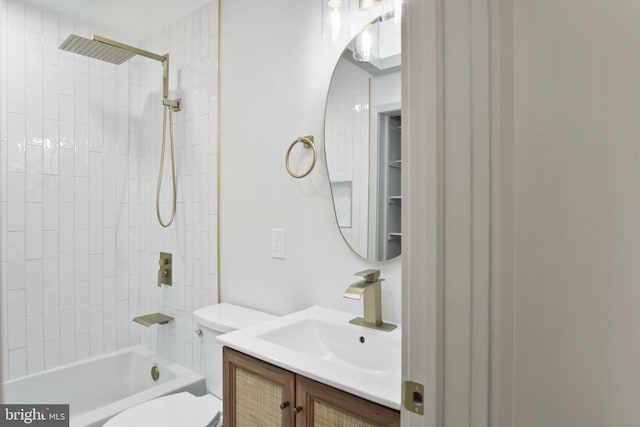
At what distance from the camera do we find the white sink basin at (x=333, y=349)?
0.93m

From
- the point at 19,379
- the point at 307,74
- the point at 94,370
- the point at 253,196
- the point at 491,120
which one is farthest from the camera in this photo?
the point at 94,370

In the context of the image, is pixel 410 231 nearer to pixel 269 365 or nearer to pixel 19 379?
pixel 269 365

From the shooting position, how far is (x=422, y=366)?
652mm

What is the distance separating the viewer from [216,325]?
1647mm

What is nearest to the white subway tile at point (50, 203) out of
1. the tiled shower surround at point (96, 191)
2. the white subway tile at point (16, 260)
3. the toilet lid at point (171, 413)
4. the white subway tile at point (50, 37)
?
the tiled shower surround at point (96, 191)

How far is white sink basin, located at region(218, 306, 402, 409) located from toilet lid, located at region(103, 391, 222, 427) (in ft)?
1.68

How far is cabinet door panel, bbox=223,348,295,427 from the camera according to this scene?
1.07 metres

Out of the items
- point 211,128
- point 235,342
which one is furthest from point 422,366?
point 211,128

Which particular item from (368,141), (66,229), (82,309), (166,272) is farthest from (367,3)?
(82,309)

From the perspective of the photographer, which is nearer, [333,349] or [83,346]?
[333,349]

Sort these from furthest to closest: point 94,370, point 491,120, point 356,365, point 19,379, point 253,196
Answer: point 94,370 → point 19,379 → point 253,196 → point 356,365 → point 491,120

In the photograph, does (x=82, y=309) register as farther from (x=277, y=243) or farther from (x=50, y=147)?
(x=277, y=243)

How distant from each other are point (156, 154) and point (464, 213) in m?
2.21

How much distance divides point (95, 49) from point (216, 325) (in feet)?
5.03
